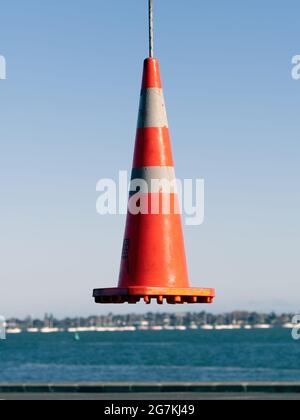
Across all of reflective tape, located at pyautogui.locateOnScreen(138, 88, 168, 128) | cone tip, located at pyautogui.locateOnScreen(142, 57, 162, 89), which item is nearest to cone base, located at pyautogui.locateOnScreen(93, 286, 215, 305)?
reflective tape, located at pyautogui.locateOnScreen(138, 88, 168, 128)

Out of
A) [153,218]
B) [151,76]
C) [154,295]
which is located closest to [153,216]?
[153,218]

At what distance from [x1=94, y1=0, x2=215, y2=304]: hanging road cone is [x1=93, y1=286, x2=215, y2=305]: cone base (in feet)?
0.77

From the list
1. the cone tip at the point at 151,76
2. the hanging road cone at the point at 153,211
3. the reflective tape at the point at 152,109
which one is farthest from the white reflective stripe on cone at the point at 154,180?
the cone tip at the point at 151,76

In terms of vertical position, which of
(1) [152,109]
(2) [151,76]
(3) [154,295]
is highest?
(2) [151,76]

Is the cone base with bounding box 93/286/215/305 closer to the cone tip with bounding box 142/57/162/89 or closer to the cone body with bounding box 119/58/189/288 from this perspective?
the cone body with bounding box 119/58/189/288

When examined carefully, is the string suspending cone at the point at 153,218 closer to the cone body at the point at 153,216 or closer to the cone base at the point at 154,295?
the cone body at the point at 153,216

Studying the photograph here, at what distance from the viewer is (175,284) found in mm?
7926

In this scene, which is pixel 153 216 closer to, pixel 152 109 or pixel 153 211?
pixel 153 211

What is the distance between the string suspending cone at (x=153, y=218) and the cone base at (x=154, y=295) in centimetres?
23

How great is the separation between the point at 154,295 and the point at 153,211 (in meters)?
0.73

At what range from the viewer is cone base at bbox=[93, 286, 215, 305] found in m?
7.54

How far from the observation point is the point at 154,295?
299 inches
